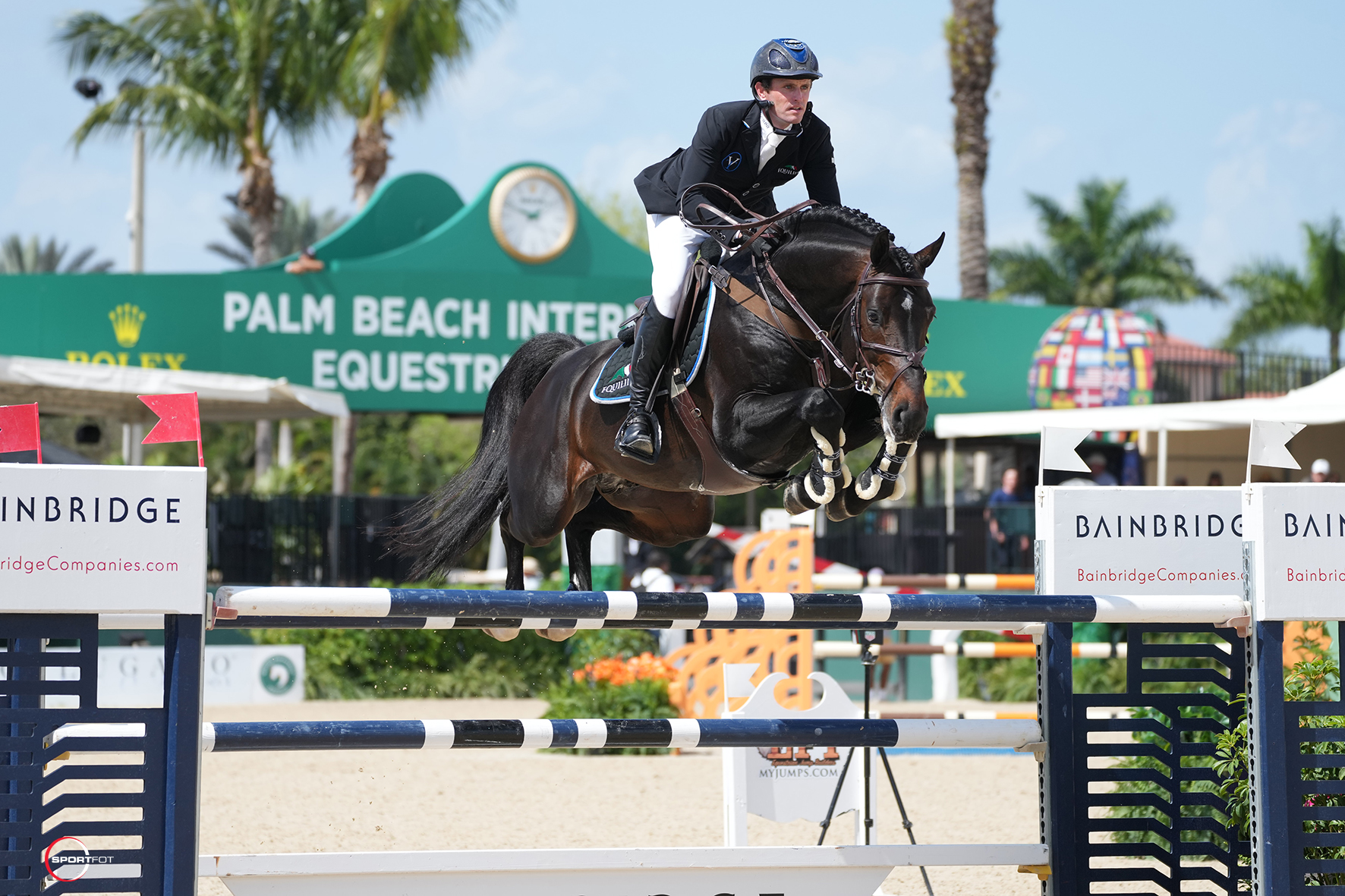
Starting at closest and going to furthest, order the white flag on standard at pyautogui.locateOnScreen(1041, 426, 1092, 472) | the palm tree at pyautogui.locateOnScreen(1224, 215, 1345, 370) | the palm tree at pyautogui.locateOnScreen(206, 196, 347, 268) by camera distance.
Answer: the white flag on standard at pyautogui.locateOnScreen(1041, 426, 1092, 472) < the palm tree at pyautogui.locateOnScreen(1224, 215, 1345, 370) < the palm tree at pyautogui.locateOnScreen(206, 196, 347, 268)

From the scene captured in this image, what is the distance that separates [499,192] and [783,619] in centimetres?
1178

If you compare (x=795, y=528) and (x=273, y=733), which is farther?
(x=795, y=528)

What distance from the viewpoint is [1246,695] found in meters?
3.52

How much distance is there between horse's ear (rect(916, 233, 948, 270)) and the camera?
13.6 feet

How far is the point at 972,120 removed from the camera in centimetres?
1788

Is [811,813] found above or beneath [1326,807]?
beneath

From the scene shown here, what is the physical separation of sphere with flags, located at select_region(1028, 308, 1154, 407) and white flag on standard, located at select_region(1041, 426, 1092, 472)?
41.5 feet

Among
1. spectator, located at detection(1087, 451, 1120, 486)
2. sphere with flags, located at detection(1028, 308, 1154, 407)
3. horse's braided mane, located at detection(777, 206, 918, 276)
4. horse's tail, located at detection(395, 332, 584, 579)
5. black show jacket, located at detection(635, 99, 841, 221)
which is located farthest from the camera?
sphere with flags, located at detection(1028, 308, 1154, 407)

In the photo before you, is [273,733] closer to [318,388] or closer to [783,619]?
[783,619]

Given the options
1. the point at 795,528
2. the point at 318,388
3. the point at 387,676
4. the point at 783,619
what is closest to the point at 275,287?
the point at 318,388

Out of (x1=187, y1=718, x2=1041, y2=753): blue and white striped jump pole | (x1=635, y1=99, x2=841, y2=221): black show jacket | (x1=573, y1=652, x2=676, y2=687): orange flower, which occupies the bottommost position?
(x1=573, y1=652, x2=676, y2=687): orange flower

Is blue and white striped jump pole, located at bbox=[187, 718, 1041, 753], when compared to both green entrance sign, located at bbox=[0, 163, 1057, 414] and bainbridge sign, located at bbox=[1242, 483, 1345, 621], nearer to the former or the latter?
bainbridge sign, located at bbox=[1242, 483, 1345, 621]

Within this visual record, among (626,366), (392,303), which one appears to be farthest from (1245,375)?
(626,366)

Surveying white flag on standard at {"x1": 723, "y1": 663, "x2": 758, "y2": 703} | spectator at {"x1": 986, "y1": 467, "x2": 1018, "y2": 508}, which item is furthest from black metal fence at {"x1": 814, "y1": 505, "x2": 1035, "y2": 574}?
white flag on standard at {"x1": 723, "y1": 663, "x2": 758, "y2": 703}
